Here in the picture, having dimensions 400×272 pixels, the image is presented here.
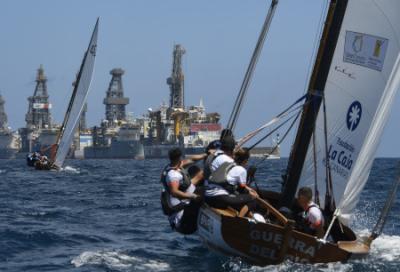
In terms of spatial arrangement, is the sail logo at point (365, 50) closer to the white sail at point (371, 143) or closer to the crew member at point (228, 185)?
the white sail at point (371, 143)

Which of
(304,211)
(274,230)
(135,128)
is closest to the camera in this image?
(274,230)

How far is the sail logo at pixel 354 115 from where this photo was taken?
1364 centimetres

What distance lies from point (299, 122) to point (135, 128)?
132260 mm

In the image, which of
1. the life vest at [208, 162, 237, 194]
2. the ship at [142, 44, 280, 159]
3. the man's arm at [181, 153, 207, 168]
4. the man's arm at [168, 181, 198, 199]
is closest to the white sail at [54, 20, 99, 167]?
the man's arm at [181, 153, 207, 168]

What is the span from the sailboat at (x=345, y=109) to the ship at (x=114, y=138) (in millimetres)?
128855

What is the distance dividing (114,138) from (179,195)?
13433 cm

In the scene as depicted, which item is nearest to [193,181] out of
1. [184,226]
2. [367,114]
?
[184,226]

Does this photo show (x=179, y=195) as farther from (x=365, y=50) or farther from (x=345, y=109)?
(x=365, y=50)

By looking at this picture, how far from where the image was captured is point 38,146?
488 ft

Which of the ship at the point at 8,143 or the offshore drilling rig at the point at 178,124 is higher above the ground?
the offshore drilling rig at the point at 178,124

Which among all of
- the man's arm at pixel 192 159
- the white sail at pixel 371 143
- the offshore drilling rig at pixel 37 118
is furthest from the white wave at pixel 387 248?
the offshore drilling rig at pixel 37 118

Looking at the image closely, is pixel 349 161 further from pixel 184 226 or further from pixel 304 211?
pixel 184 226

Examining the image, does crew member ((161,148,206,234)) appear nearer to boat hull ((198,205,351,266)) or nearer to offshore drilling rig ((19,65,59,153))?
boat hull ((198,205,351,266))

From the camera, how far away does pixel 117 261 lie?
12.6m
